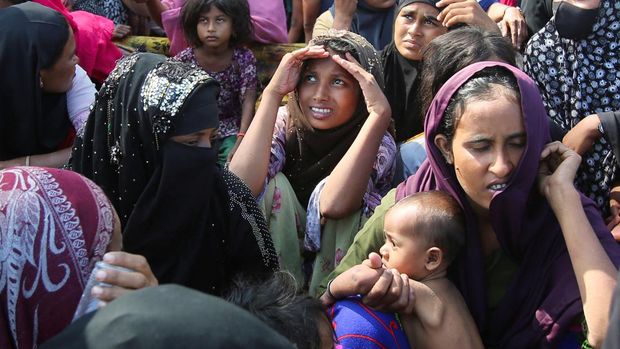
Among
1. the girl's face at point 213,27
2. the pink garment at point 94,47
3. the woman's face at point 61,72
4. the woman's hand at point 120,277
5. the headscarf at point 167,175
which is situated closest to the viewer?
the woman's hand at point 120,277

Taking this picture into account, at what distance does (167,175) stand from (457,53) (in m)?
1.39

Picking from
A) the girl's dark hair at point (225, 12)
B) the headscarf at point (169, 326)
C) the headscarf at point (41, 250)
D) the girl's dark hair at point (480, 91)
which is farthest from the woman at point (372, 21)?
the headscarf at point (169, 326)

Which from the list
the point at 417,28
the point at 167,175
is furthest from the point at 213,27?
the point at 167,175

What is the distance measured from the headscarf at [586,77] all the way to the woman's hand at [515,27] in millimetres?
459

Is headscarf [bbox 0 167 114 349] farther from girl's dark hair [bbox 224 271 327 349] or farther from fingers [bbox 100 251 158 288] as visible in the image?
girl's dark hair [bbox 224 271 327 349]

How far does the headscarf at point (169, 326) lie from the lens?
3.99 feet

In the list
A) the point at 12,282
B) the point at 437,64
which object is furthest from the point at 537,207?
the point at 12,282

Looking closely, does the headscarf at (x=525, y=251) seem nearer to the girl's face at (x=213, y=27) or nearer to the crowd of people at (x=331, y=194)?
the crowd of people at (x=331, y=194)

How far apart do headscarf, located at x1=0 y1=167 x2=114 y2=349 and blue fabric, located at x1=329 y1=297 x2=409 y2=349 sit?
789 mm

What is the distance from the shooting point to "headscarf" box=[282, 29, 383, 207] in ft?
11.5

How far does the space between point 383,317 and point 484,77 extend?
846 mm

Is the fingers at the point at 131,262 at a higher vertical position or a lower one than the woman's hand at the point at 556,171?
lower

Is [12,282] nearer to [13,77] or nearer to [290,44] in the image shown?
[13,77]

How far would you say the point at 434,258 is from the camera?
2.59 metres
